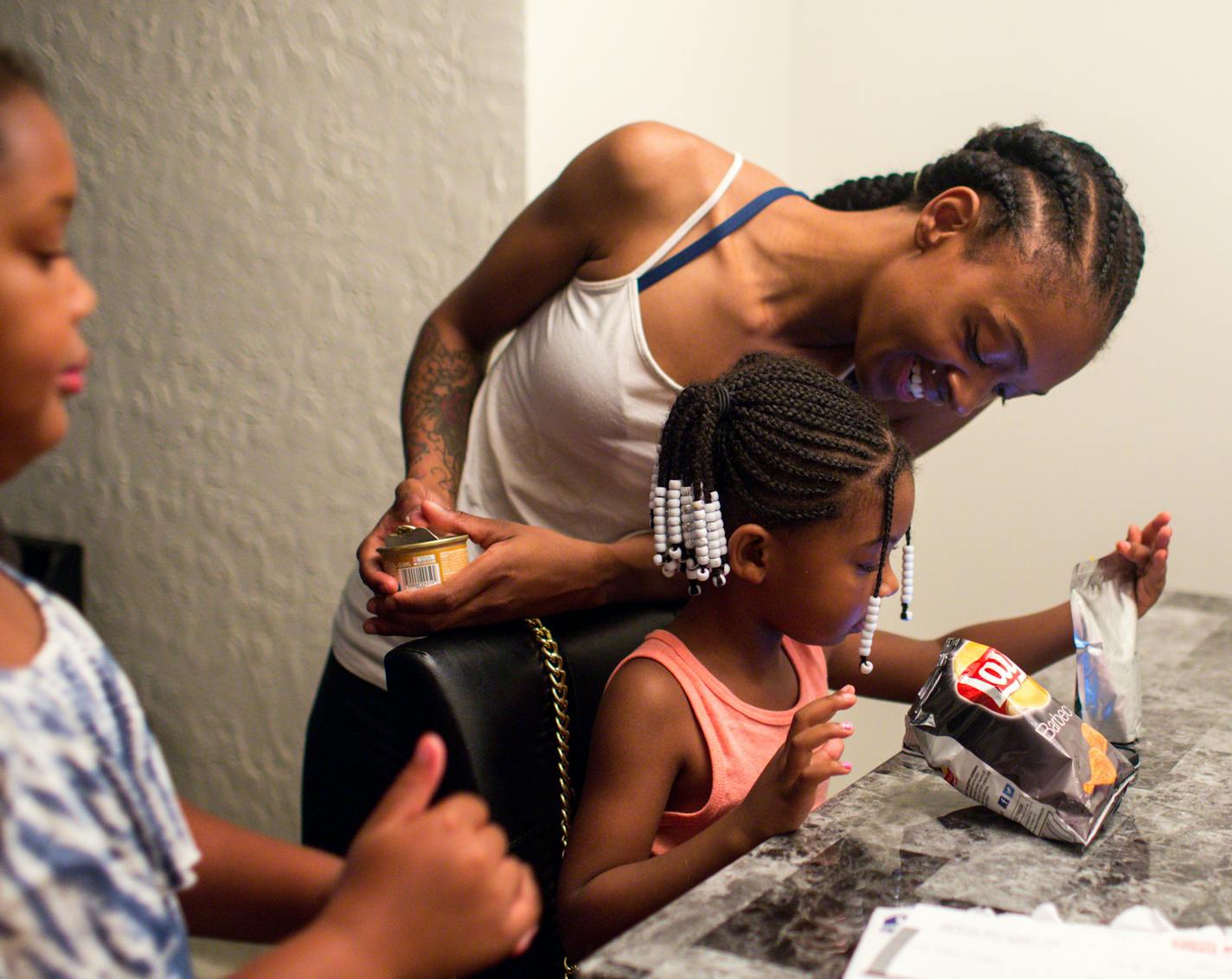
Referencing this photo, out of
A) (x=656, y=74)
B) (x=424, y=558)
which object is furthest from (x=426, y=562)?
(x=656, y=74)

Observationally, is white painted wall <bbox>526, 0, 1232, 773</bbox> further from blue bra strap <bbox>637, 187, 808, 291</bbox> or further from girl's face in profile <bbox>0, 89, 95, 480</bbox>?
girl's face in profile <bbox>0, 89, 95, 480</bbox>

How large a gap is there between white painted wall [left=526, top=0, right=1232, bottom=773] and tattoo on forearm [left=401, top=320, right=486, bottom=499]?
25.1 inches

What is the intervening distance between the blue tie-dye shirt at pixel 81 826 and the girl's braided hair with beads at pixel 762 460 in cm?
60

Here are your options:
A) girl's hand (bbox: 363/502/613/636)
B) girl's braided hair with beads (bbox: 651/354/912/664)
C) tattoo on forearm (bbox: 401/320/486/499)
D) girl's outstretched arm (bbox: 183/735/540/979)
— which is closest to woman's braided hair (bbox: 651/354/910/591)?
girl's braided hair with beads (bbox: 651/354/912/664)

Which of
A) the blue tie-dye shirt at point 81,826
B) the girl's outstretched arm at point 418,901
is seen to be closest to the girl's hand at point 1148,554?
the girl's outstretched arm at point 418,901

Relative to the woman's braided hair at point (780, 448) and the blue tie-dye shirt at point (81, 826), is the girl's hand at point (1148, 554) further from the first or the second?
the blue tie-dye shirt at point (81, 826)

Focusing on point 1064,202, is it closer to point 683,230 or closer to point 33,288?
point 683,230

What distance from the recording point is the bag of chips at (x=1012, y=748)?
36.6 inches

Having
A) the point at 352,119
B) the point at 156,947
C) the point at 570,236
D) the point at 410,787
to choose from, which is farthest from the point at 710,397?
the point at 352,119

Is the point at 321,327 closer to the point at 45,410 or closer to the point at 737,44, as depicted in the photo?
the point at 737,44

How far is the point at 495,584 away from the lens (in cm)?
109

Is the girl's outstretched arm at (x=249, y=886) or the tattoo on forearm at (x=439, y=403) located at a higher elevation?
the tattoo on forearm at (x=439, y=403)

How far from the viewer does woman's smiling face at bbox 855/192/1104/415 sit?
1104 millimetres

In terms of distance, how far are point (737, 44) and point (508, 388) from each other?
49.5 inches
